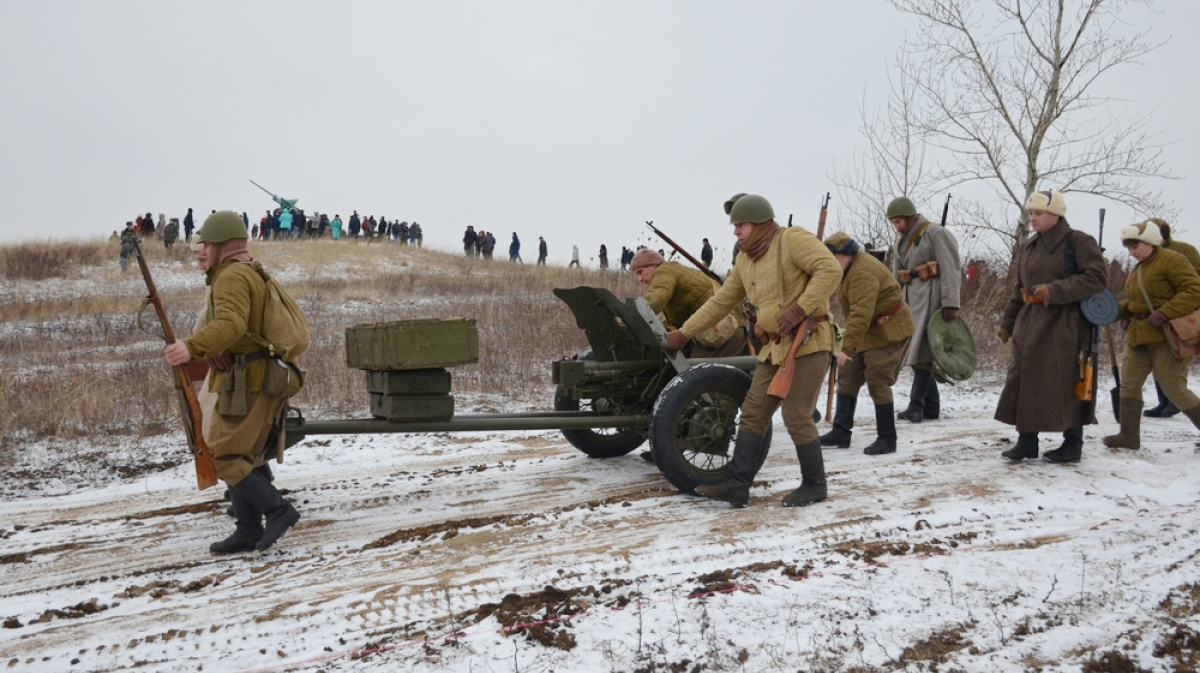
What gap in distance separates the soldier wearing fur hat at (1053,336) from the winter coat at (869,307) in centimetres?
106

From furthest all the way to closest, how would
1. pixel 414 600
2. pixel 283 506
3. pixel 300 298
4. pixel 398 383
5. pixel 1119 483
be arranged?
pixel 300 298 → pixel 1119 483 → pixel 398 383 → pixel 283 506 → pixel 414 600

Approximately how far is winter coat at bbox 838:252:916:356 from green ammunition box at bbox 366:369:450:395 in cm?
350

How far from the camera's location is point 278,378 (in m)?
4.91

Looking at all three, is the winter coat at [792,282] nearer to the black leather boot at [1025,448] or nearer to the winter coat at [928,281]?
the black leather boot at [1025,448]

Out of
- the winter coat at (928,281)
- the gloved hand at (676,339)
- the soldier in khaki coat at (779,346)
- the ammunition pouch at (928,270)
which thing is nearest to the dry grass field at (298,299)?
the winter coat at (928,281)

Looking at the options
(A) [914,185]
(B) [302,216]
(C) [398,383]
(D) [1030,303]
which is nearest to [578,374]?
(C) [398,383]

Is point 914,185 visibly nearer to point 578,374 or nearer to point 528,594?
point 578,374

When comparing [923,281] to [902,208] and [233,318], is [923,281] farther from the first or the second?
[233,318]

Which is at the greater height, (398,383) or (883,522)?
(398,383)

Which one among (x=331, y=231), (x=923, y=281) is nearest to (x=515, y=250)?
(x=331, y=231)

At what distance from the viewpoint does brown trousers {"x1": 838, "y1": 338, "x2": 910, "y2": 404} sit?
299 inches

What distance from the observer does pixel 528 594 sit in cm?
422

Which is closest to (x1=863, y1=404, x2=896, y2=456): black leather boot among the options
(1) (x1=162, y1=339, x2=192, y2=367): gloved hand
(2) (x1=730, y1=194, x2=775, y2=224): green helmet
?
(2) (x1=730, y1=194, x2=775, y2=224): green helmet

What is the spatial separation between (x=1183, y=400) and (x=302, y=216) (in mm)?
39349
